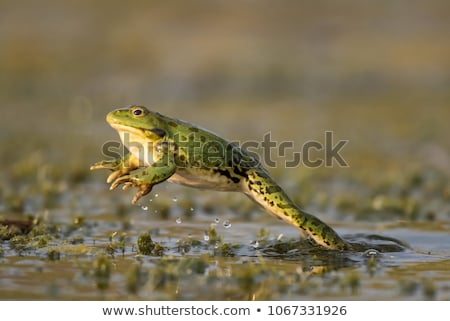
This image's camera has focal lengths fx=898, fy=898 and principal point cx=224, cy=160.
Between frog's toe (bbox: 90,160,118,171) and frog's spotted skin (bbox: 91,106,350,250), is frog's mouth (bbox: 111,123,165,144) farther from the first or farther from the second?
frog's toe (bbox: 90,160,118,171)

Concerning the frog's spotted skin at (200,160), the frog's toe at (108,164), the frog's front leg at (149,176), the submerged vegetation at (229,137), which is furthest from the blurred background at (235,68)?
the frog's front leg at (149,176)

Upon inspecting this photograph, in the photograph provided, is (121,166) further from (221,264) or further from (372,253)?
(372,253)

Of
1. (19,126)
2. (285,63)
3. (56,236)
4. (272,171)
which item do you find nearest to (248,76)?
(285,63)

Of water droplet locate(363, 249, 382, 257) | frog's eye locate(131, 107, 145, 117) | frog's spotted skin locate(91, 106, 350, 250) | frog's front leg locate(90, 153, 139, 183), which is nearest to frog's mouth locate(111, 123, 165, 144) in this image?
frog's spotted skin locate(91, 106, 350, 250)

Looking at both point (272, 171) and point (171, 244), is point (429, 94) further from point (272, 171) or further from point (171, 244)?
point (171, 244)

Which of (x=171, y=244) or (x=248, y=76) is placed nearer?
(x=171, y=244)

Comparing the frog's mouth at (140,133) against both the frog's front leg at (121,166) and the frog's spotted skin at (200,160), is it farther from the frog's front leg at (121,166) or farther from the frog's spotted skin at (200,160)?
the frog's front leg at (121,166)

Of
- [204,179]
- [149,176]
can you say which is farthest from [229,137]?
[149,176]
